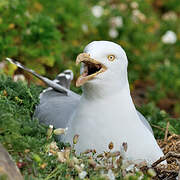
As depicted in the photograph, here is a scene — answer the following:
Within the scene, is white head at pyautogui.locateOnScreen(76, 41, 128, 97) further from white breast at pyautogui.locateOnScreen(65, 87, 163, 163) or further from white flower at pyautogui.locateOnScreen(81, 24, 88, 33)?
white flower at pyautogui.locateOnScreen(81, 24, 88, 33)

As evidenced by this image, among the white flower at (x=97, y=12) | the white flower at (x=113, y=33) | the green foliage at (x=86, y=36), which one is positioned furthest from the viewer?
the white flower at (x=97, y=12)

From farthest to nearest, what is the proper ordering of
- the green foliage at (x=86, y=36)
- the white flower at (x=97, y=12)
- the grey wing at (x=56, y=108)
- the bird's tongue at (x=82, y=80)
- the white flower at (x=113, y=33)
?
the white flower at (x=97, y=12) → the white flower at (x=113, y=33) → the green foliage at (x=86, y=36) → the grey wing at (x=56, y=108) → the bird's tongue at (x=82, y=80)

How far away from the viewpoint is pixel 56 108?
12.6 feet

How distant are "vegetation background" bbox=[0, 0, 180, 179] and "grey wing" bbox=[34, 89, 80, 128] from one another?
115 mm

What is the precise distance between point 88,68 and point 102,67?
122 mm

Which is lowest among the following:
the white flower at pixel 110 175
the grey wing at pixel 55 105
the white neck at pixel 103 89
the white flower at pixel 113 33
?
the white flower at pixel 110 175

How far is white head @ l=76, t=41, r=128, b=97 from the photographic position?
121 inches

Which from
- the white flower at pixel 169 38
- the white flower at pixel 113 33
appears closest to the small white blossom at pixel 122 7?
the white flower at pixel 113 33

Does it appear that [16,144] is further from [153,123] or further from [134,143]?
[153,123]

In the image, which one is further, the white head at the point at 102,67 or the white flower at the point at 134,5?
the white flower at the point at 134,5

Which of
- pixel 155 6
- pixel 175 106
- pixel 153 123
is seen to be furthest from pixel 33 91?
pixel 155 6

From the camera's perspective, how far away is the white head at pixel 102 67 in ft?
10.1

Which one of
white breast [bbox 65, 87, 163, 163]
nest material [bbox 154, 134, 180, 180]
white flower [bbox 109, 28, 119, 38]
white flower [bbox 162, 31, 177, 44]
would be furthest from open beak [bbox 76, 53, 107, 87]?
white flower [bbox 162, 31, 177, 44]

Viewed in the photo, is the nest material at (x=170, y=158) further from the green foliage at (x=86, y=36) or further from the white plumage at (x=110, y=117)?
the green foliage at (x=86, y=36)
